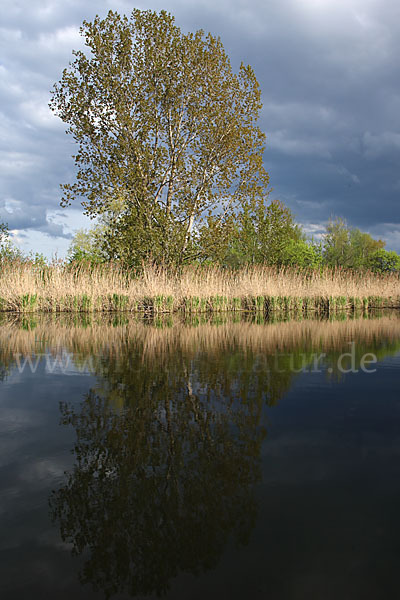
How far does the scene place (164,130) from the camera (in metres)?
18.1

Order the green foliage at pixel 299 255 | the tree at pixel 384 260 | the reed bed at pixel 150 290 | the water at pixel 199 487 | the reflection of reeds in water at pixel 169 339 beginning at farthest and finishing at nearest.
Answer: the tree at pixel 384 260
the green foliage at pixel 299 255
the reed bed at pixel 150 290
the reflection of reeds in water at pixel 169 339
the water at pixel 199 487

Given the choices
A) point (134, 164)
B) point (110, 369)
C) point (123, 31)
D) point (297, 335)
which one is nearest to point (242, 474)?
point (110, 369)

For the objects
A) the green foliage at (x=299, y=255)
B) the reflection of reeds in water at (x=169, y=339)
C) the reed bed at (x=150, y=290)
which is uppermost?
the green foliage at (x=299, y=255)

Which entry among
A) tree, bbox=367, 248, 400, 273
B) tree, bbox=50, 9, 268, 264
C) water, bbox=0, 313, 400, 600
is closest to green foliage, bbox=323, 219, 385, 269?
tree, bbox=367, 248, 400, 273

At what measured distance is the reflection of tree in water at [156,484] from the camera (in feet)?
4.63

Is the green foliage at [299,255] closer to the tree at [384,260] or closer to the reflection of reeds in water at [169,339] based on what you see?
the tree at [384,260]

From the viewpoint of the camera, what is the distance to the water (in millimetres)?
1330

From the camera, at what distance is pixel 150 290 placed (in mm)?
14328

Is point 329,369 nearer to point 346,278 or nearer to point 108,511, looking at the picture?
point 108,511

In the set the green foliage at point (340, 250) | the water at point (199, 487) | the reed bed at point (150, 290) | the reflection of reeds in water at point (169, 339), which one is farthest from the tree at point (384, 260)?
the water at point (199, 487)

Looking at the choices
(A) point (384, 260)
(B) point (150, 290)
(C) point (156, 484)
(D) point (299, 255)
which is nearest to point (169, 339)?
(C) point (156, 484)

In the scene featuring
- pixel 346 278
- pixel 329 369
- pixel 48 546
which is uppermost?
pixel 346 278

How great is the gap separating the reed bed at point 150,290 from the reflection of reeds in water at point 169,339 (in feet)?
17.0

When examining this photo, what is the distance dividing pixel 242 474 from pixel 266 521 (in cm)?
39
